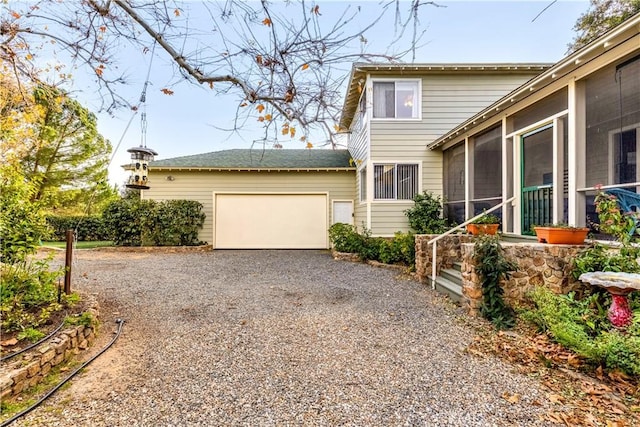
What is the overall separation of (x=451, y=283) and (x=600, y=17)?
14.0m

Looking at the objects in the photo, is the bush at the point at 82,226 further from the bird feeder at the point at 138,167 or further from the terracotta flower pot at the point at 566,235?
the terracotta flower pot at the point at 566,235

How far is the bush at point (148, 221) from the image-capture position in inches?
416

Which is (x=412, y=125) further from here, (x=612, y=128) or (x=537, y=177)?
(x=612, y=128)

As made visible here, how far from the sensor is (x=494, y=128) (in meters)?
6.91

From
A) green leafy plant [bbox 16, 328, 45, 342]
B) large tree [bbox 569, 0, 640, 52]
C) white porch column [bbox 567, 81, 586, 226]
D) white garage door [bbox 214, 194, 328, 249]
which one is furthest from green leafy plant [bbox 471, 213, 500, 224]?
large tree [bbox 569, 0, 640, 52]

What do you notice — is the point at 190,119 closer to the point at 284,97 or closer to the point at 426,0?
the point at 284,97

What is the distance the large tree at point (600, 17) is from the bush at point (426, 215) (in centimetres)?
852

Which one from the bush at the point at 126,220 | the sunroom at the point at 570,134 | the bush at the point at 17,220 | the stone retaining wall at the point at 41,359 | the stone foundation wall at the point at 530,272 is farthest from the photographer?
the bush at the point at 126,220

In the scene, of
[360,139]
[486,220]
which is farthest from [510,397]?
[360,139]

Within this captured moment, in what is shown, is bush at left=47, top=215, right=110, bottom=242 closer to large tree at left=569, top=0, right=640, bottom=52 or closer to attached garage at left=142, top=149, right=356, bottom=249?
attached garage at left=142, top=149, right=356, bottom=249

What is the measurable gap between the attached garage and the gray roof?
40 mm

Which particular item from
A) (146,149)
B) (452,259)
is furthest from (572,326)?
(146,149)

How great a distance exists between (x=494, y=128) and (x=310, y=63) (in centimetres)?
543

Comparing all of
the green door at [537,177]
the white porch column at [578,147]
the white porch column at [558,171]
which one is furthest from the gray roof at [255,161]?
the white porch column at [578,147]
